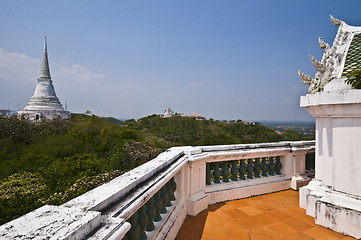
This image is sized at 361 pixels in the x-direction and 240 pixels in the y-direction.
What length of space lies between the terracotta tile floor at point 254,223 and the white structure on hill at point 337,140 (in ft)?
0.77

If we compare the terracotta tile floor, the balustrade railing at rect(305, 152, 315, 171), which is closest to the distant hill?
the balustrade railing at rect(305, 152, 315, 171)

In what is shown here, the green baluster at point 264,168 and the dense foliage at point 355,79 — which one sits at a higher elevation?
the dense foliage at point 355,79

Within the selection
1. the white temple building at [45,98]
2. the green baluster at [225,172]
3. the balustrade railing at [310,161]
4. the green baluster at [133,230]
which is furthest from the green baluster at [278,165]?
the white temple building at [45,98]

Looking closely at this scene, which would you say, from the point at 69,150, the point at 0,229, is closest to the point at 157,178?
the point at 0,229

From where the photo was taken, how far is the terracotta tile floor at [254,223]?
3.22 meters

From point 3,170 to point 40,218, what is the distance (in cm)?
1398

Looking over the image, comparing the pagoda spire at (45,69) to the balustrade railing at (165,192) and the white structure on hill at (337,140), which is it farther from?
the white structure on hill at (337,140)

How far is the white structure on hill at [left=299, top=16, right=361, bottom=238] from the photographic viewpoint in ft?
10.8

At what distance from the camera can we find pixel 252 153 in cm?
454

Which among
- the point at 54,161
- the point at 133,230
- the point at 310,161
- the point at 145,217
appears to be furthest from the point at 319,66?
the point at 54,161

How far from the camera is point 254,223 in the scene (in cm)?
357

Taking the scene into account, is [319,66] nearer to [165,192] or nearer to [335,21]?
[335,21]

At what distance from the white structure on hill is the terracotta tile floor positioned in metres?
0.23

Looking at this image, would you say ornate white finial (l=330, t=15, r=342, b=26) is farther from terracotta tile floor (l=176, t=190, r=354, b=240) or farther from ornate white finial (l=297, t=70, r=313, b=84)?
terracotta tile floor (l=176, t=190, r=354, b=240)
